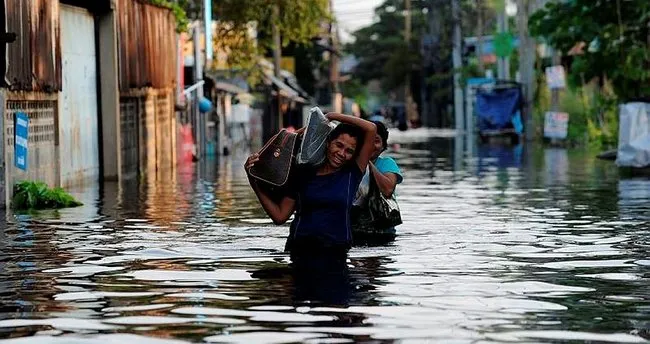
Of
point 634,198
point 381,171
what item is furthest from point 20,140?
point 381,171

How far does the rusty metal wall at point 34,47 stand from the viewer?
23.3 m

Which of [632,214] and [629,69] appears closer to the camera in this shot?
[632,214]

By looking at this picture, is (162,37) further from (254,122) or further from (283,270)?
(254,122)

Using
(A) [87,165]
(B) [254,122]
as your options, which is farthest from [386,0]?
(A) [87,165]

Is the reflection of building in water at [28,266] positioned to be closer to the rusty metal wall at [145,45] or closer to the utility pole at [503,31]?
the rusty metal wall at [145,45]

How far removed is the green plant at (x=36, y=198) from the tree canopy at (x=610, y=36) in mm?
19311

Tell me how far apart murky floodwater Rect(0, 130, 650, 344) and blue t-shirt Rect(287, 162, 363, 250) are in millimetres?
328

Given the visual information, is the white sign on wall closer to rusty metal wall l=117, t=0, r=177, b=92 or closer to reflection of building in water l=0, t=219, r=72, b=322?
rusty metal wall l=117, t=0, r=177, b=92

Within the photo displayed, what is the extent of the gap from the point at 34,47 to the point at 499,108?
45938mm

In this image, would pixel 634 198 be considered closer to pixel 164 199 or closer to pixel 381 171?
pixel 164 199

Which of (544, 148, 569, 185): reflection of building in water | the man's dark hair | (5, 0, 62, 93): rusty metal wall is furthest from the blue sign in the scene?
(544, 148, 569, 185): reflection of building in water

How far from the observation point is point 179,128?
46469 mm

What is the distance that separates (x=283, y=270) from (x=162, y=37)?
2710 centimetres

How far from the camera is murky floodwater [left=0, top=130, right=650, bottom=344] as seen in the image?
9.80 metres
